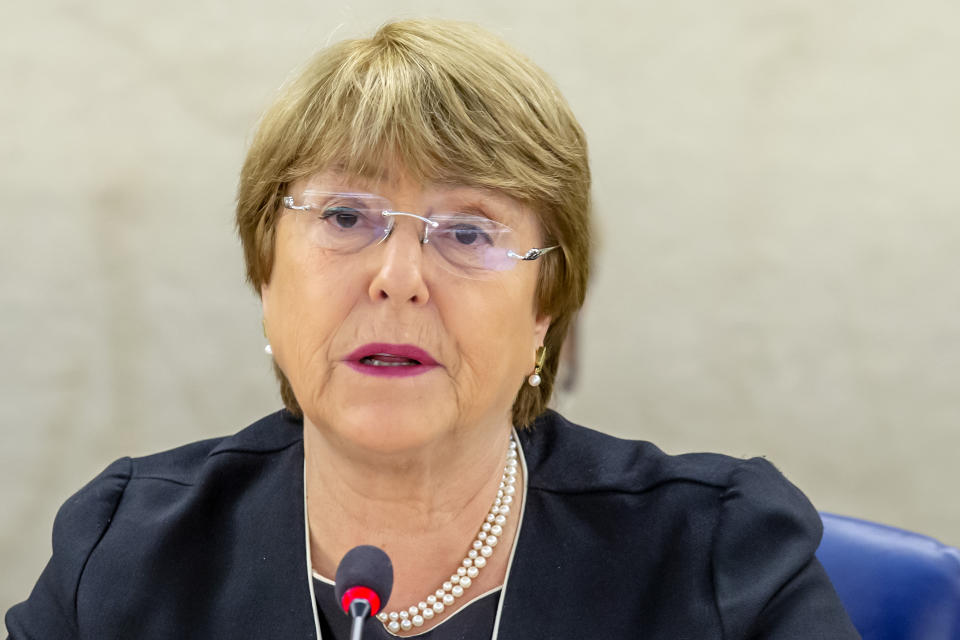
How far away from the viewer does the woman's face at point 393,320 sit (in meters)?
1.35

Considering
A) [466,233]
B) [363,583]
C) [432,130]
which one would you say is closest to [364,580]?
[363,583]

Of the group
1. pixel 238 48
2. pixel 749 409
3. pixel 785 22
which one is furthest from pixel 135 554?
pixel 785 22

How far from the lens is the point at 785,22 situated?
2627 mm

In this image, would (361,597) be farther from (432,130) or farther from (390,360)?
(432,130)

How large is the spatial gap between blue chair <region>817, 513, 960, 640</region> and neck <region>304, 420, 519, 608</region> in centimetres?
55

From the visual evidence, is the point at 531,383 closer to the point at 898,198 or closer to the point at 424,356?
the point at 424,356

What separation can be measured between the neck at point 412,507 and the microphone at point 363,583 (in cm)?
36

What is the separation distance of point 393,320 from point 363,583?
400mm

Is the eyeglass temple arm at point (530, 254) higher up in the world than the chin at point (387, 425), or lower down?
higher up

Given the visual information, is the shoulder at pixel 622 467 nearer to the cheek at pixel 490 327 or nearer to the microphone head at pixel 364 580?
the cheek at pixel 490 327

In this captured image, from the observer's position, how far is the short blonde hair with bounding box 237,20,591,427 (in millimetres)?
1399

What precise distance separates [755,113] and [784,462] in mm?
974

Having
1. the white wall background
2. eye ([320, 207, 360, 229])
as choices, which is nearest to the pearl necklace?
eye ([320, 207, 360, 229])

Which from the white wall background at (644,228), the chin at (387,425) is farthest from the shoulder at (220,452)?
the white wall background at (644,228)
